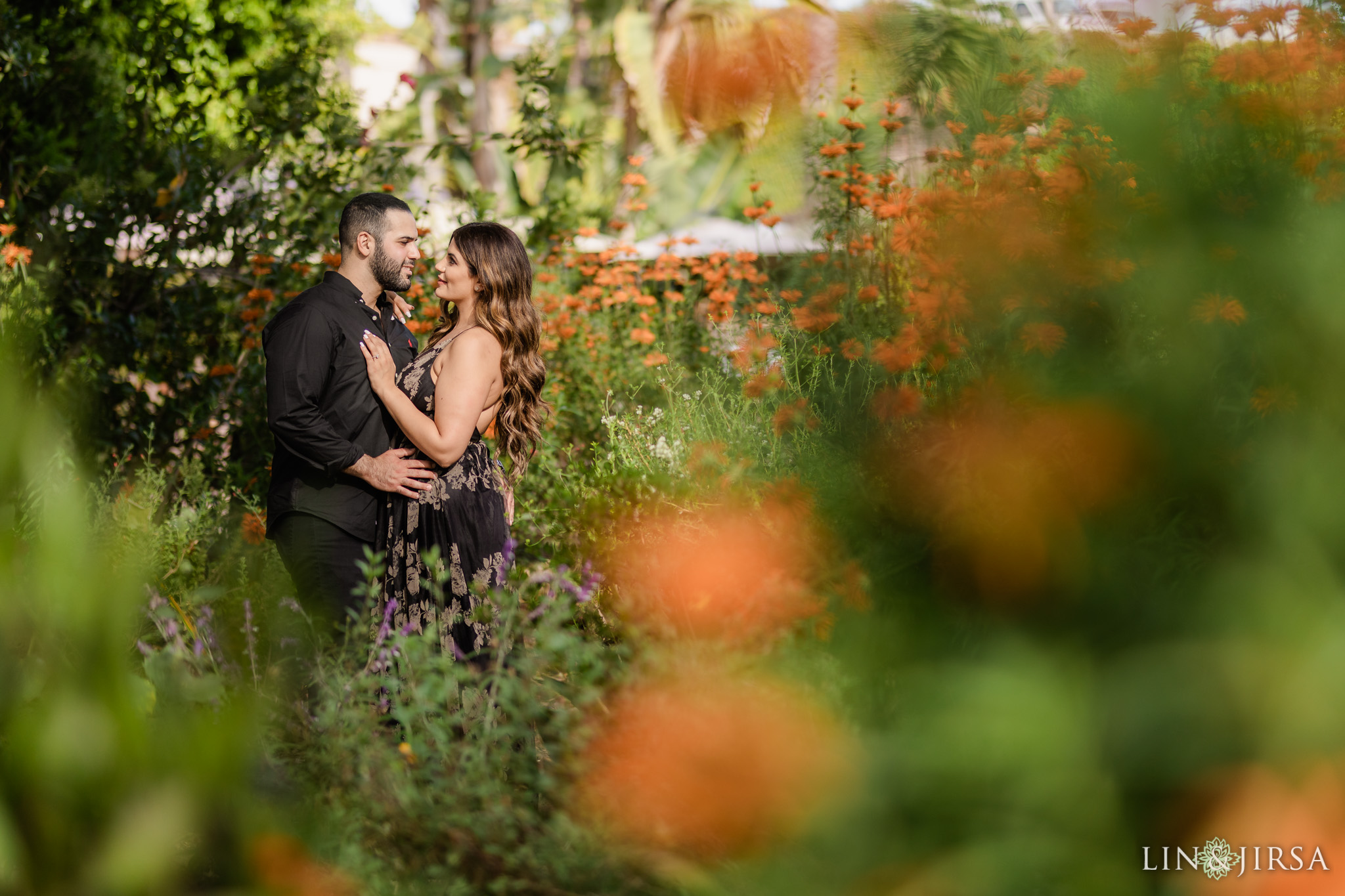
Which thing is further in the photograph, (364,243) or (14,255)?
(14,255)

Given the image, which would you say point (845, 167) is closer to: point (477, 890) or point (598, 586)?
point (598, 586)

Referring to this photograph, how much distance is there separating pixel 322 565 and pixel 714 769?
5.55ft

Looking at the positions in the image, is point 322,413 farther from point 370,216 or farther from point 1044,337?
point 1044,337

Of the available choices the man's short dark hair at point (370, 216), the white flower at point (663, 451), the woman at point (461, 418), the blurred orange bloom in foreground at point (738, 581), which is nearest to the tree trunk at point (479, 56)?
the white flower at point (663, 451)

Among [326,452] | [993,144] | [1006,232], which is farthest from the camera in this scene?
[326,452]

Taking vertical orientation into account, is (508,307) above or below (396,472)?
above

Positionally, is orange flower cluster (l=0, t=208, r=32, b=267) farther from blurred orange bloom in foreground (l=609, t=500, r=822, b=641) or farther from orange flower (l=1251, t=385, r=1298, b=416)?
orange flower (l=1251, t=385, r=1298, b=416)

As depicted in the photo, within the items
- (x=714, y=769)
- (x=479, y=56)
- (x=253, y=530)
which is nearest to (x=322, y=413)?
(x=253, y=530)

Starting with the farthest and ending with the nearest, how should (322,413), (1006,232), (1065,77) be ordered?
(322,413)
(1065,77)
(1006,232)

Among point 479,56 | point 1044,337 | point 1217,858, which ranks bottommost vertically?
point 1217,858

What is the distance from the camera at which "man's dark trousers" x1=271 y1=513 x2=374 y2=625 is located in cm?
277

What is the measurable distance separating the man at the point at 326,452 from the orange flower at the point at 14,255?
1950mm

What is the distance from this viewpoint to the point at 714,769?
140 centimetres

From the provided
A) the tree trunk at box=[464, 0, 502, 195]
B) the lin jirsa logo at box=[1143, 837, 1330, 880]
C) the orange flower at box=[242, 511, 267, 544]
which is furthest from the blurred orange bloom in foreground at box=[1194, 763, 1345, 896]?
the tree trunk at box=[464, 0, 502, 195]
